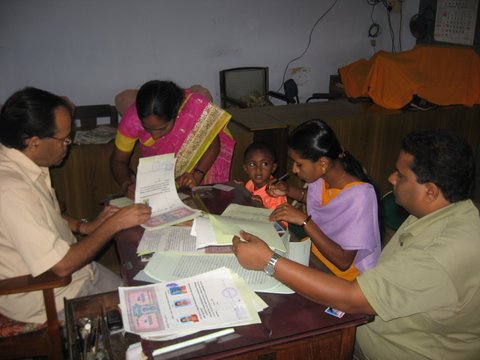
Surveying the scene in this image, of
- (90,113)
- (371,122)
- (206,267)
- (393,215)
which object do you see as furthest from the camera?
(90,113)

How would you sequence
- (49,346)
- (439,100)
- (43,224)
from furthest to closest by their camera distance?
(439,100) → (49,346) → (43,224)

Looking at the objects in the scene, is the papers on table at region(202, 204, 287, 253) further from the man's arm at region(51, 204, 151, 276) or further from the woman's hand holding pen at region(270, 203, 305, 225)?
the man's arm at region(51, 204, 151, 276)

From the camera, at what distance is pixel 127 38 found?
14.0ft

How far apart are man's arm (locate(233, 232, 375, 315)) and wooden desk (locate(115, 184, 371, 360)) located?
4cm

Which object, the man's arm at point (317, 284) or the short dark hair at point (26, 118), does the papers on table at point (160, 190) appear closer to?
the short dark hair at point (26, 118)

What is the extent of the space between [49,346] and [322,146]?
3.81 feet

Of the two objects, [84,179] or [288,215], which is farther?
[84,179]

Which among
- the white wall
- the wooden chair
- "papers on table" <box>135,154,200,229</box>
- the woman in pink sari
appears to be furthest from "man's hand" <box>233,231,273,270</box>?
the white wall

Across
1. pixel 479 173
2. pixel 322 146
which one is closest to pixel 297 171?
pixel 322 146


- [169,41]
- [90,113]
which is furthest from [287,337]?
[169,41]

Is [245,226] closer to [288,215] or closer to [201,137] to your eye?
[288,215]

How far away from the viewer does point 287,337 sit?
1.01 metres

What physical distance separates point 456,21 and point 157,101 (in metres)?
3.70

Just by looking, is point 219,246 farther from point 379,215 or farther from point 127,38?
point 127,38
